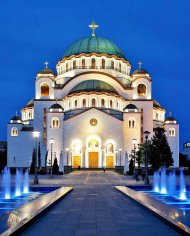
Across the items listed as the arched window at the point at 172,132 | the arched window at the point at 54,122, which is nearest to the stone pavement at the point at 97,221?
the arched window at the point at 54,122

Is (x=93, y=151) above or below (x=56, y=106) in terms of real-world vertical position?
below

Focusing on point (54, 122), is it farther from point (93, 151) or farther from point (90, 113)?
point (93, 151)

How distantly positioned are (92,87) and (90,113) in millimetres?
4689

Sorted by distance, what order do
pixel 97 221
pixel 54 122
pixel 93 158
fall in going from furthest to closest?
pixel 54 122, pixel 93 158, pixel 97 221

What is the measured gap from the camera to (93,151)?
62.2m

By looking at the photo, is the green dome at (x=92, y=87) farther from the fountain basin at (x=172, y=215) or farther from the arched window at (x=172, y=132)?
the fountain basin at (x=172, y=215)

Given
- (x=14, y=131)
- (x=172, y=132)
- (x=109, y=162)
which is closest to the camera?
(x=109, y=162)

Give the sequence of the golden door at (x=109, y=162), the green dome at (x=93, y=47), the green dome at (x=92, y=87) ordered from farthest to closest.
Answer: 1. the green dome at (x=93, y=47)
2. the green dome at (x=92, y=87)
3. the golden door at (x=109, y=162)

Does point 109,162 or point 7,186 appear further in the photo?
point 109,162

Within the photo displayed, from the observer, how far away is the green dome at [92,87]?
64.6m

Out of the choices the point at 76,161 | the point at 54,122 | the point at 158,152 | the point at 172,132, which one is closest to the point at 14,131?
the point at 54,122

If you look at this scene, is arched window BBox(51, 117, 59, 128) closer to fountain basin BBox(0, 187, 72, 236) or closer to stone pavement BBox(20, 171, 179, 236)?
stone pavement BBox(20, 171, 179, 236)

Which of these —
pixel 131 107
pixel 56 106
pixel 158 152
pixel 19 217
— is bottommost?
pixel 19 217

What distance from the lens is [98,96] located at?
211ft
